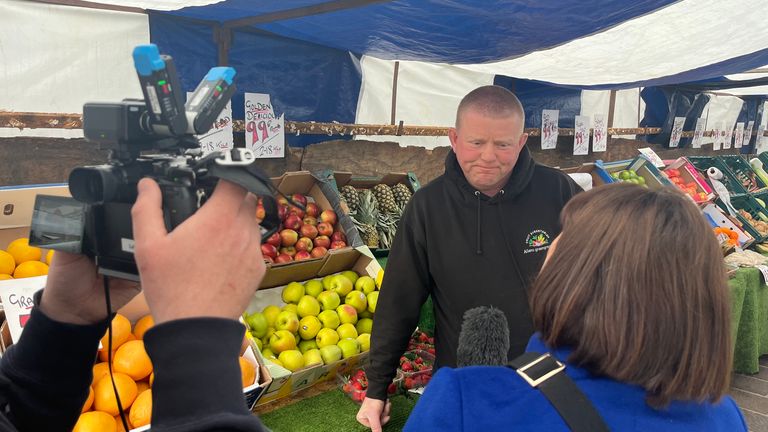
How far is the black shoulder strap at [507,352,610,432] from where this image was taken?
0.87 meters

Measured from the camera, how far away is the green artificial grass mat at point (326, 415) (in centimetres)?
231

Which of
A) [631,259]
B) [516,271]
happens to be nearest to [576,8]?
[516,271]

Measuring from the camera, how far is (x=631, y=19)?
123 inches

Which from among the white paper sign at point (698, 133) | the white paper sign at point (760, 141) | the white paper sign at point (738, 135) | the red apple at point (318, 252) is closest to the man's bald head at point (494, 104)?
the red apple at point (318, 252)

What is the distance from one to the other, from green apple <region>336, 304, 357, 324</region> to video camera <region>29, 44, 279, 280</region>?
7.38 feet

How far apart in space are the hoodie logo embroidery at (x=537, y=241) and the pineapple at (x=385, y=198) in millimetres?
1986

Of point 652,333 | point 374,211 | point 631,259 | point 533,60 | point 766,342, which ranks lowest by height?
point 766,342

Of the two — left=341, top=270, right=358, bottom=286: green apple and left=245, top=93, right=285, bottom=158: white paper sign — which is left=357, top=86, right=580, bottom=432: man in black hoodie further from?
left=245, top=93, right=285, bottom=158: white paper sign

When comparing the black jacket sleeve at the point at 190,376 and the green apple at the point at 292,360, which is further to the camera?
the green apple at the point at 292,360

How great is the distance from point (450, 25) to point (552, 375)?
2628 millimetres

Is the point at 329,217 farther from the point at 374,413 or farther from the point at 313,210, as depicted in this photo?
the point at 374,413

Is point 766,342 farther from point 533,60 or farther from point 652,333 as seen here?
point 652,333

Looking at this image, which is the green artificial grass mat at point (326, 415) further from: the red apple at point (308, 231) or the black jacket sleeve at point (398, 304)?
the red apple at point (308, 231)

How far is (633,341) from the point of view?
3.05 feet
